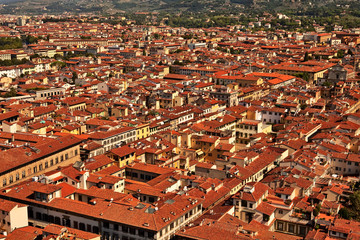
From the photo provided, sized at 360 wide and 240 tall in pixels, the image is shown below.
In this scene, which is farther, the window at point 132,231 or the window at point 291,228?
the window at point 291,228

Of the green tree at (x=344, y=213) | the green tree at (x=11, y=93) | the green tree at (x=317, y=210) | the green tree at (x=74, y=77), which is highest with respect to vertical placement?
the green tree at (x=74, y=77)

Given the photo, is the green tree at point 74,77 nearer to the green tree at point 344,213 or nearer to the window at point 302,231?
the window at point 302,231

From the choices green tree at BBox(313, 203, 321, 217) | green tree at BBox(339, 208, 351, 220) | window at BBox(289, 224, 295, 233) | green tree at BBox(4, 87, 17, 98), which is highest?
green tree at BBox(4, 87, 17, 98)

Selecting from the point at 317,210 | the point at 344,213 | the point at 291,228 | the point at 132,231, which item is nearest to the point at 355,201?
the point at 344,213

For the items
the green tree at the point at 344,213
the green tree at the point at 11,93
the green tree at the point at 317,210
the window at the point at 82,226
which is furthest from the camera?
the green tree at the point at 11,93

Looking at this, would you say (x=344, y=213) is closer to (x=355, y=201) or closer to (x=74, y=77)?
(x=355, y=201)

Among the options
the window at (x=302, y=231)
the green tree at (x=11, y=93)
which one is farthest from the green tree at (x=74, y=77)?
the window at (x=302, y=231)

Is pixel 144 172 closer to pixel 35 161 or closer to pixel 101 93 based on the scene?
pixel 35 161

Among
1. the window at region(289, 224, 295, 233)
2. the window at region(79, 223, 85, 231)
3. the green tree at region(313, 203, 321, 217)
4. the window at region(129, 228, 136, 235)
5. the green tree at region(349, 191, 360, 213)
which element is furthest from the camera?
the green tree at region(349, 191, 360, 213)

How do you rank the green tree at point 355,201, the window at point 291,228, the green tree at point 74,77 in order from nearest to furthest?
the window at point 291,228 < the green tree at point 355,201 < the green tree at point 74,77

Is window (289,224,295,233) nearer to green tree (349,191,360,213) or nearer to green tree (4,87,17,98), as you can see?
green tree (349,191,360,213)

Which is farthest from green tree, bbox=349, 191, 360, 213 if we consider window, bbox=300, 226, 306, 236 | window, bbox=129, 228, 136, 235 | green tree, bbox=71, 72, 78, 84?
green tree, bbox=71, 72, 78, 84

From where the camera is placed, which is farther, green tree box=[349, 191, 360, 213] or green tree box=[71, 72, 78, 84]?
green tree box=[71, 72, 78, 84]
